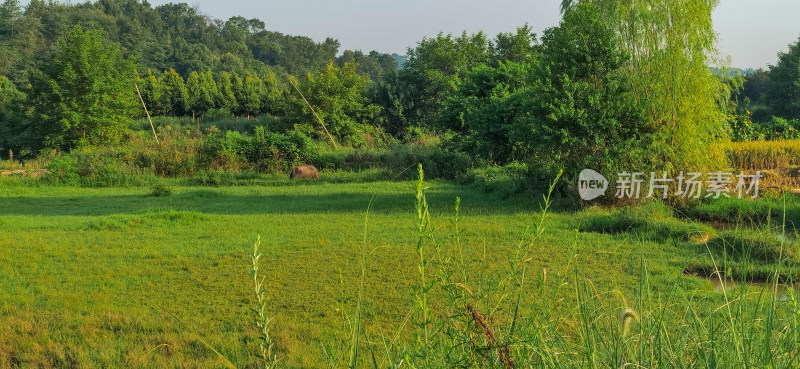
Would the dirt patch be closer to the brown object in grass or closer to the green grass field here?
the green grass field

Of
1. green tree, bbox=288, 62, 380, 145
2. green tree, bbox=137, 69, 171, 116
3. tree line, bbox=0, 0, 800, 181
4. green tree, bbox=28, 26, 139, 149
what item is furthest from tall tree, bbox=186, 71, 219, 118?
green tree, bbox=288, 62, 380, 145

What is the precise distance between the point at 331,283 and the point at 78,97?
1919cm

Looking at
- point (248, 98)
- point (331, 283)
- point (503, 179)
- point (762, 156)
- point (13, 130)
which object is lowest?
point (331, 283)

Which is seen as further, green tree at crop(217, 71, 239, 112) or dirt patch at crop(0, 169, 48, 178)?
green tree at crop(217, 71, 239, 112)

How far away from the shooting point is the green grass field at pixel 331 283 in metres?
1.83

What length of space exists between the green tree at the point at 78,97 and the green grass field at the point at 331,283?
9949 millimetres

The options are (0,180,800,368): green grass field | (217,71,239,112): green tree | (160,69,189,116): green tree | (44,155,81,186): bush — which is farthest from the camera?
(217,71,239,112): green tree

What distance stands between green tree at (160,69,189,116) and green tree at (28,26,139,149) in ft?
32.6

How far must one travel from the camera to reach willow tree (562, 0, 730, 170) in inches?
380

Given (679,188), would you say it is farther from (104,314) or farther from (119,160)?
(119,160)

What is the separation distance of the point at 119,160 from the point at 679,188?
544 inches

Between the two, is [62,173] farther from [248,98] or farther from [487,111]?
[248,98]

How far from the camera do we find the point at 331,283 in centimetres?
584

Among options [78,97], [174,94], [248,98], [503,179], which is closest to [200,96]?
[174,94]
